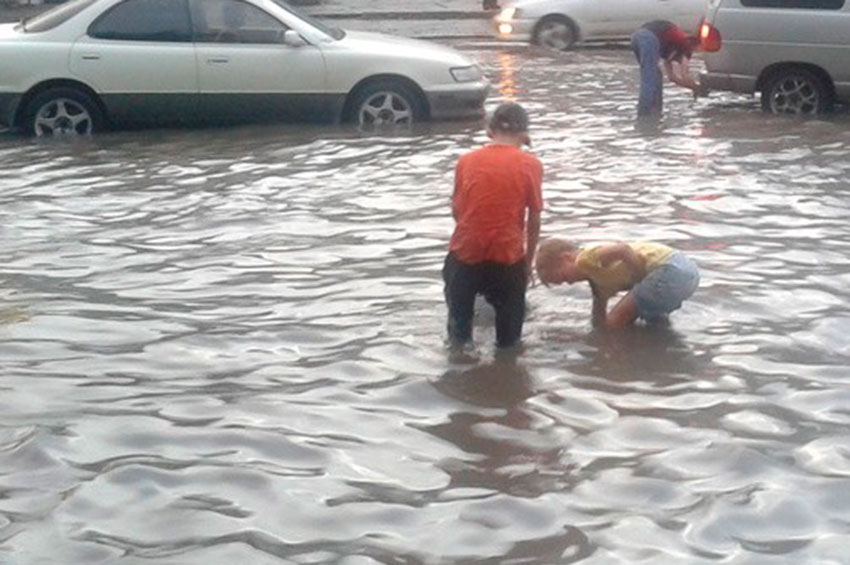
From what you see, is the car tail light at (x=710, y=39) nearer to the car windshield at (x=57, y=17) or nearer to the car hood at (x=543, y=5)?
the car windshield at (x=57, y=17)

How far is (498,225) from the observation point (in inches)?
321

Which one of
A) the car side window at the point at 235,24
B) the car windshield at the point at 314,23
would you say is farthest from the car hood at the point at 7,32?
the car windshield at the point at 314,23

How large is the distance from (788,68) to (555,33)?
844cm

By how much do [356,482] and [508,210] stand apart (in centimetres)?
207

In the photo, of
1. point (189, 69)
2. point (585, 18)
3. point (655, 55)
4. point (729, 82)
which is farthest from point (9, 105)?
point (585, 18)

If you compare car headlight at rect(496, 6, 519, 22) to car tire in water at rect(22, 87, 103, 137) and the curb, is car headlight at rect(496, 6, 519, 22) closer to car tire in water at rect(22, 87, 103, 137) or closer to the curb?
the curb

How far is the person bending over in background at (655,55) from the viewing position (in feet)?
55.6

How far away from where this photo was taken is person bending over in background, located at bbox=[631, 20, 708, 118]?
16938mm

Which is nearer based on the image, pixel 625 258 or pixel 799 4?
pixel 625 258

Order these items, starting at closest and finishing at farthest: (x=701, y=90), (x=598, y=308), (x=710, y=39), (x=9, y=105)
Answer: (x=598, y=308)
(x=9, y=105)
(x=710, y=39)
(x=701, y=90)

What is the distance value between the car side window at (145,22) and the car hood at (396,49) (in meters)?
1.52

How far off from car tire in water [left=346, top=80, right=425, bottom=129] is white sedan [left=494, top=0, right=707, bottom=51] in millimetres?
9384

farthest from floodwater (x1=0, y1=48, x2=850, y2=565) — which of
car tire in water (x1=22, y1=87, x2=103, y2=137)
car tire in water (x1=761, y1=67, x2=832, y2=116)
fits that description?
car tire in water (x1=761, y1=67, x2=832, y2=116)

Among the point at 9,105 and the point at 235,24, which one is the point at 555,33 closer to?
the point at 235,24
